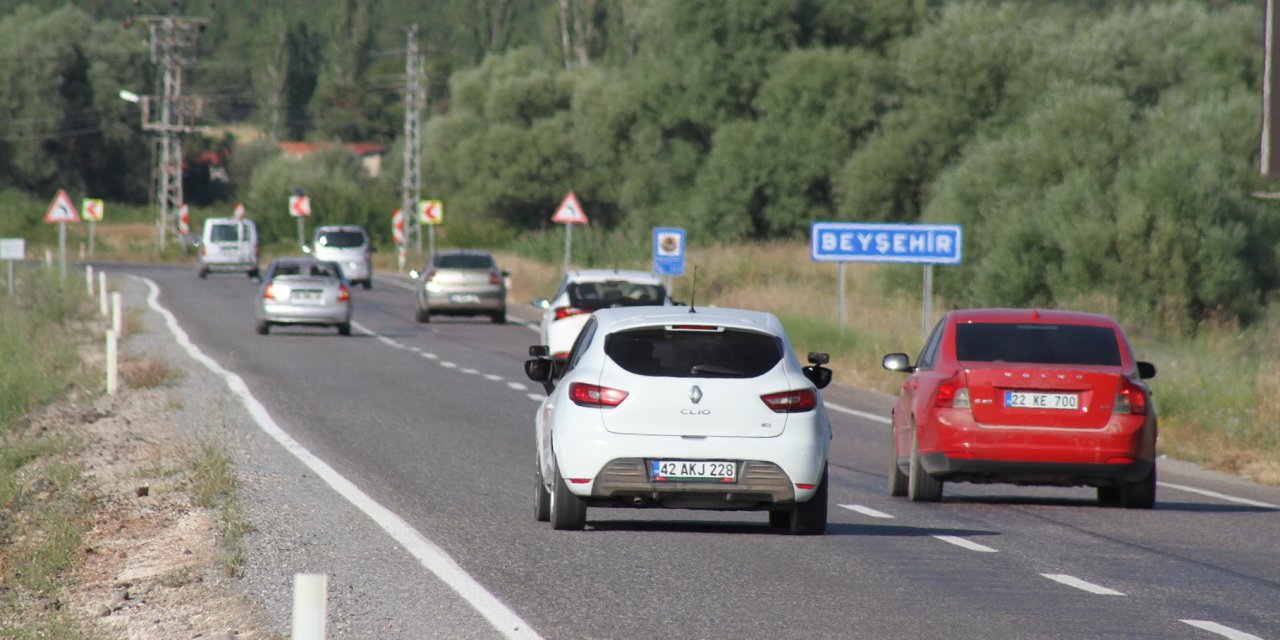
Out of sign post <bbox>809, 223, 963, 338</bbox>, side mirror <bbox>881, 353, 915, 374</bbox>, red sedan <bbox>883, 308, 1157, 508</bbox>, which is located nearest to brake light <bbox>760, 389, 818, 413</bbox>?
red sedan <bbox>883, 308, 1157, 508</bbox>

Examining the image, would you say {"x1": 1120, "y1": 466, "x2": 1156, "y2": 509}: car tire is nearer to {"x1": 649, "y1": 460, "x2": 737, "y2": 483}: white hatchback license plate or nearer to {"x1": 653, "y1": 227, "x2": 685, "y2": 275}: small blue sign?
{"x1": 649, "y1": 460, "x2": 737, "y2": 483}: white hatchback license plate

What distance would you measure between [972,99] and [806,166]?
7501 millimetres

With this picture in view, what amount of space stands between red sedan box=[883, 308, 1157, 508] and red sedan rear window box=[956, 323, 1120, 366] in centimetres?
1

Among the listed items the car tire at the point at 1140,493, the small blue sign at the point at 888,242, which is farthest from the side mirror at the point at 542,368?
the small blue sign at the point at 888,242

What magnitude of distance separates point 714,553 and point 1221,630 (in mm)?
3378

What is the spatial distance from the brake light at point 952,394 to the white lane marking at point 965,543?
1.87 metres

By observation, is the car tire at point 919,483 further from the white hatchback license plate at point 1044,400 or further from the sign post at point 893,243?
the sign post at point 893,243

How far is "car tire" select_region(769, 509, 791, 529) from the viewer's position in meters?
13.2

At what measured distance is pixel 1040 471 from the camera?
14391mm

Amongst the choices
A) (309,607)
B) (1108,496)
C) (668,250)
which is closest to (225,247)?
(668,250)

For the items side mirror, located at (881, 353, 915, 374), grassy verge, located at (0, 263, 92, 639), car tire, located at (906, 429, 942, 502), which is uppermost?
side mirror, located at (881, 353, 915, 374)

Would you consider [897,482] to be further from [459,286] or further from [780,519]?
[459,286]

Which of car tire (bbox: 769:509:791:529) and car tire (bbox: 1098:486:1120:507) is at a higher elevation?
car tire (bbox: 769:509:791:529)

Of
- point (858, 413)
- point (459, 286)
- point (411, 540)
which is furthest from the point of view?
point (459, 286)
